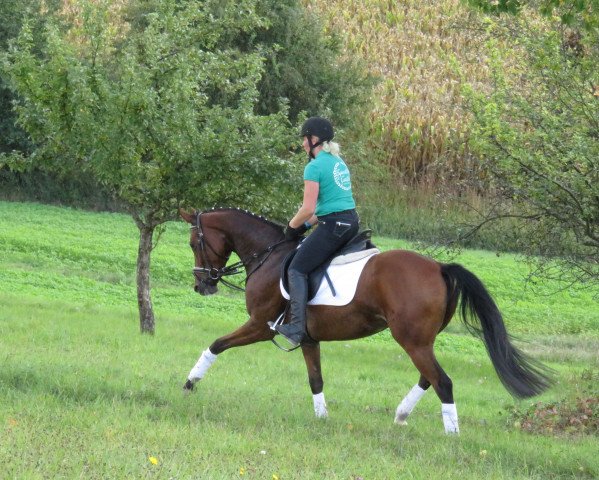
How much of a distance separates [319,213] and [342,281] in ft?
2.46

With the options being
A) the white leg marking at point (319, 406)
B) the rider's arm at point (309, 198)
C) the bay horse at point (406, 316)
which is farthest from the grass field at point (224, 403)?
the rider's arm at point (309, 198)

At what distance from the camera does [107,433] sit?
827 cm

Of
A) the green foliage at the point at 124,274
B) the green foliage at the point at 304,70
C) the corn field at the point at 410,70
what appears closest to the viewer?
the green foliage at the point at 124,274

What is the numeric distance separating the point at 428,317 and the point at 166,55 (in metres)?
8.95

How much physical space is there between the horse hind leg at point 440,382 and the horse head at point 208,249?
2.87 meters

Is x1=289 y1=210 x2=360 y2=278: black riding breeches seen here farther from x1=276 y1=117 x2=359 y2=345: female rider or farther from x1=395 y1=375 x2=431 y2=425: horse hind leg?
x1=395 y1=375 x2=431 y2=425: horse hind leg

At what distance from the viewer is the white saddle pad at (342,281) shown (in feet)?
34.6

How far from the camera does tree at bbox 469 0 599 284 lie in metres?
13.2

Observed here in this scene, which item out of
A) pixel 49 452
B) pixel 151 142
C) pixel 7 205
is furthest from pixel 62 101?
pixel 7 205

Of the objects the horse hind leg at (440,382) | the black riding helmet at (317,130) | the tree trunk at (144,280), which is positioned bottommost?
the tree trunk at (144,280)

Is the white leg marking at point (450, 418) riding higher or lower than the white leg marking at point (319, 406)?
higher

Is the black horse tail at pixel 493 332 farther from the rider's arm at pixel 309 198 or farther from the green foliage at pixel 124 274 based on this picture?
the green foliage at pixel 124 274

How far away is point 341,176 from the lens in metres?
10.8

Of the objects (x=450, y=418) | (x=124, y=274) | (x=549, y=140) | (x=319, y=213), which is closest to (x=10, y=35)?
(x=124, y=274)
